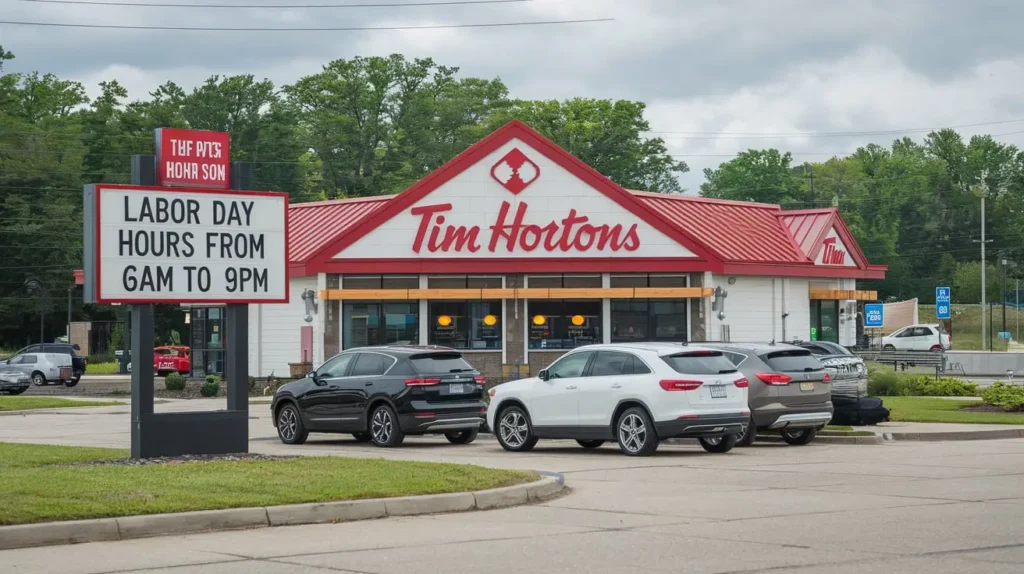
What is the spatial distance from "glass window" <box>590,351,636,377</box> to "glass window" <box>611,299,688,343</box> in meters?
23.9

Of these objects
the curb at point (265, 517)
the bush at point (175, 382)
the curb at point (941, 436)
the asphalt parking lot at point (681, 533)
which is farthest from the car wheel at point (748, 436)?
the bush at point (175, 382)

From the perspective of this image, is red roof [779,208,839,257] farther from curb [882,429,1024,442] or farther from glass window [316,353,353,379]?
glass window [316,353,353,379]

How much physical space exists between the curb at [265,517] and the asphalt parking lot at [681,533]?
21 cm

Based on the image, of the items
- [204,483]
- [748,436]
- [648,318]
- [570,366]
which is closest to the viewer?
[204,483]

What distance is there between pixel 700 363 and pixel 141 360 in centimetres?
827

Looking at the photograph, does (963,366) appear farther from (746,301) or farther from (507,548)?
(507,548)

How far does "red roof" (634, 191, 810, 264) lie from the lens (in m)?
46.4

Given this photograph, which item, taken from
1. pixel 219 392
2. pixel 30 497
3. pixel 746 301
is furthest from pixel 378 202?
pixel 30 497

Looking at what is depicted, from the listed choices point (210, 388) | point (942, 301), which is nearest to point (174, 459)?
point (210, 388)

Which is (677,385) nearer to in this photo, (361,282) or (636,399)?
(636,399)

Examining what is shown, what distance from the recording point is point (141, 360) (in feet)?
60.0

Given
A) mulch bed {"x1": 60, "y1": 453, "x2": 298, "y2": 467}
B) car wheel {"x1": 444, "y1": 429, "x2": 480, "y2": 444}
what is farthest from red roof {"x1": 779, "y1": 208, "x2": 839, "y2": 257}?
mulch bed {"x1": 60, "y1": 453, "x2": 298, "y2": 467}

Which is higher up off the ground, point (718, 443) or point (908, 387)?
point (908, 387)

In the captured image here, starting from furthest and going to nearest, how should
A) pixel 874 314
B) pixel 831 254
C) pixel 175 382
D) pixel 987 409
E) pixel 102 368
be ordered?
pixel 102 368 < pixel 831 254 < pixel 874 314 < pixel 175 382 < pixel 987 409
